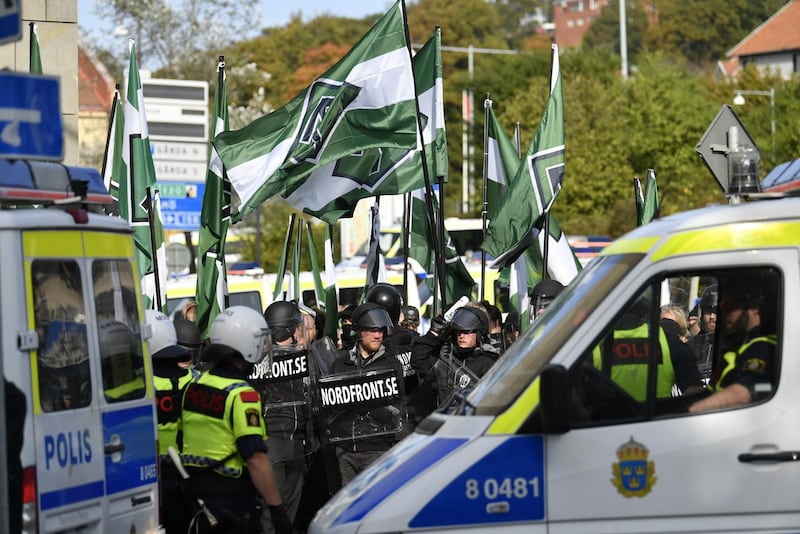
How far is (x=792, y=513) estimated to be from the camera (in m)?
5.46

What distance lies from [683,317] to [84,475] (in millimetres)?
6230

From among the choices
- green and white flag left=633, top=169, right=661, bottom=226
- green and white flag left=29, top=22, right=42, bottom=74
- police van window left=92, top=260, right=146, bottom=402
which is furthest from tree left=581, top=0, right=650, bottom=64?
police van window left=92, top=260, right=146, bottom=402

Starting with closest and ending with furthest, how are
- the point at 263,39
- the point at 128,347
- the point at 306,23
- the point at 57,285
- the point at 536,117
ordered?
1. the point at 57,285
2. the point at 128,347
3. the point at 536,117
4. the point at 263,39
5. the point at 306,23

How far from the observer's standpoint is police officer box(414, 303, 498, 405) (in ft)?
32.7

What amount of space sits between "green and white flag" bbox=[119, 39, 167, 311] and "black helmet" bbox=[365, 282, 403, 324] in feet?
6.32

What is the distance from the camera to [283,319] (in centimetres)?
1087

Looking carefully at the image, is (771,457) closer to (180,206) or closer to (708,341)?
(708,341)

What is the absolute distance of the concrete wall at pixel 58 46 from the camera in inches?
584

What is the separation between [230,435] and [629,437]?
7.42ft

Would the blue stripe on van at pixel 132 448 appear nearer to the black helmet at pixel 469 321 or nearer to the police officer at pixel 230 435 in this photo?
the police officer at pixel 230 435

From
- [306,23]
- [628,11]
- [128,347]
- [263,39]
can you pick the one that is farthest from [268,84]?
[628,11]

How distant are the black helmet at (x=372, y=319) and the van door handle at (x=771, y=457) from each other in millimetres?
5222

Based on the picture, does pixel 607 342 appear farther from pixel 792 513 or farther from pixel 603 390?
pixel 792 513

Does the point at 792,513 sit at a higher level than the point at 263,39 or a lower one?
lower
